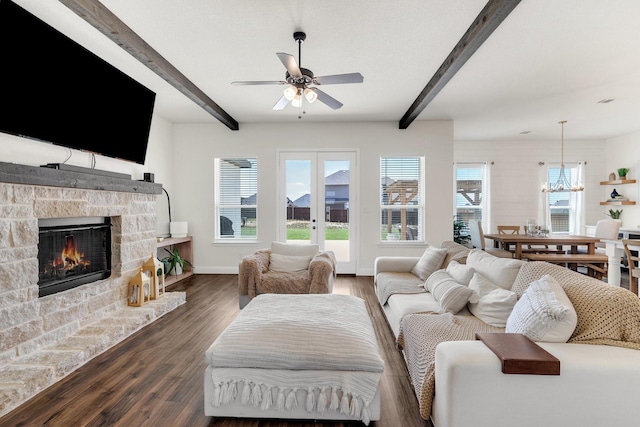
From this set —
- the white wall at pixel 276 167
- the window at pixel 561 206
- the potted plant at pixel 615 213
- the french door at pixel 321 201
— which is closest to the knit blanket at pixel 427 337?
the french door at pixel 321 201

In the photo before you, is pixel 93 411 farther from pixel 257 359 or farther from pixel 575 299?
pixel 575 299

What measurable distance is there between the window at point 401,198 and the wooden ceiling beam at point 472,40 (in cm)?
172

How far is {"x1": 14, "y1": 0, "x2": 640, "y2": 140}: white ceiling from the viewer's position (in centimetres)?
251

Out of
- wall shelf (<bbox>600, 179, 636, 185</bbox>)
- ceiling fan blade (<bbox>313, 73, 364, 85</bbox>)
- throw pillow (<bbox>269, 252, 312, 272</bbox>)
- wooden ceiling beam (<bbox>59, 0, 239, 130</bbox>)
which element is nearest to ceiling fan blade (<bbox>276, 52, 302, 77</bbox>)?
ceiling fan blade (<bbox>313, 73, 364, 85</bbox>)

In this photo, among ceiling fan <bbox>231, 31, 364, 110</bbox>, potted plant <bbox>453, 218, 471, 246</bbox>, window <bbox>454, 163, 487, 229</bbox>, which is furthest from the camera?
window <bbox>454, 163, 487, 229</bbox>

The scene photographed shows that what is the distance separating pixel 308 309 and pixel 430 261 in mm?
1790

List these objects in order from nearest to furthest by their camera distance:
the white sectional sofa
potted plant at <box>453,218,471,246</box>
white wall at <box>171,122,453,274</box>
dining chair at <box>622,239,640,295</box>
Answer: the white sectional sofa < dining chair at <box>622,239,640,295</box> < white wall at <box>171,122,453,274</box> < potted plant at <box>453,218,471,246</box>

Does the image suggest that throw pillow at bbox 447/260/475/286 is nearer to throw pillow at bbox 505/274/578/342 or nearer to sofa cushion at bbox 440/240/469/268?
sofa cushion at bbox 440/240/469/268

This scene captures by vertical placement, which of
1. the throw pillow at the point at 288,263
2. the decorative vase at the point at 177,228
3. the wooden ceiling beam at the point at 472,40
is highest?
the wooden ceiling beam at the point at 472,40

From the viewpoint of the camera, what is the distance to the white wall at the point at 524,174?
7.24 m

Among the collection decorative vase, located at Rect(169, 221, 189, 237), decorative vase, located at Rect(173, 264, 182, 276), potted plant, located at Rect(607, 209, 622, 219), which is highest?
potted plant, located at Rect(607, 209, 622, 219)

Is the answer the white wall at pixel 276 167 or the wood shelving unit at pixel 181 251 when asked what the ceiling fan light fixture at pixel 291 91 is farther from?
the wood shelving unit at pixel 181 251

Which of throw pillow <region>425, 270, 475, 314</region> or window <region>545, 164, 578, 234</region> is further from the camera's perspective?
window <region>545, 164, 578, 234</region>

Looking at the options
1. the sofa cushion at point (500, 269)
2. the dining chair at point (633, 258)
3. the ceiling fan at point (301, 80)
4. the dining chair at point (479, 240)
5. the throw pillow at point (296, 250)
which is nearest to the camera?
the sofa cushion at point (500, 269)
